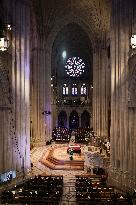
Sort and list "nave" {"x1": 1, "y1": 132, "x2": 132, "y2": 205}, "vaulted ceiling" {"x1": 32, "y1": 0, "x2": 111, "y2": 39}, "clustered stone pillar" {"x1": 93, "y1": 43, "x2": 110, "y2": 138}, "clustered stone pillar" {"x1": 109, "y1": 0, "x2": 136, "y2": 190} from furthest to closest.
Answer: "clustered stone pillar" {"x1": 93, "y1": 43, "x2": 110, "y2": 138} → "vaulted ceiling" {"x1": 32, "y1": 0, "x2": 111, "y2": 39} → "clustered stone pillar" {"x1": 109, "y1": 0, "x2": 136, "y2": 190} → "nave" {"x1": 1, "y1": 132, "x2": 132, "y2": 205}

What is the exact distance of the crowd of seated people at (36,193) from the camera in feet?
62.4

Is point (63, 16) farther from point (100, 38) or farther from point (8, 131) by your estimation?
point (8, 131)

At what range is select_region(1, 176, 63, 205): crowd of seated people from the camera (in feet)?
62.4

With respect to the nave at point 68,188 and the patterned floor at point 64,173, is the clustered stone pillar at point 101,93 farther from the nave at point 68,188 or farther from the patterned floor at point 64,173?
the nave at point 68,188

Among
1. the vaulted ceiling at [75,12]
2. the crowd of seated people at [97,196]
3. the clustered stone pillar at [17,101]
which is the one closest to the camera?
the crowd of seated people at [97,196]

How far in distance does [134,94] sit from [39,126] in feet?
76.2

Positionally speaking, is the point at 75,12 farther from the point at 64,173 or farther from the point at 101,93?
the point at 64,173

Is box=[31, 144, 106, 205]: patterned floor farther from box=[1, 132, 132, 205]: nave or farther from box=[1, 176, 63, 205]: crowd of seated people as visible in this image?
box=[1, 176, 63, 205]: crowd of seated people

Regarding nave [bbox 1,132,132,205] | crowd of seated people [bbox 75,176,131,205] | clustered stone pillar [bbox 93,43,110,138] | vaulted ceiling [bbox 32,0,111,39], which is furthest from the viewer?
clustered stone pillar [bbox 93,43,110,138]

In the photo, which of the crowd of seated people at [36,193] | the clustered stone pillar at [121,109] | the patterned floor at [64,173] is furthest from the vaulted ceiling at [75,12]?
the crowd of seated people at [36,193]

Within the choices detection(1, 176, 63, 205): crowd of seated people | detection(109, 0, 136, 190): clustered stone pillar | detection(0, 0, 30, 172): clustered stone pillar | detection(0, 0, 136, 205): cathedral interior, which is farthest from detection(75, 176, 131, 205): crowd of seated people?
detection(0, 0, 30, 172): clustered stone pillar

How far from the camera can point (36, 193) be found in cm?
2000

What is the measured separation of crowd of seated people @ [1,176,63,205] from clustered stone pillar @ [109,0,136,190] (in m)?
4.91

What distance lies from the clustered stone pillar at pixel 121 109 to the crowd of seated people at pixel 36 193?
491cm
